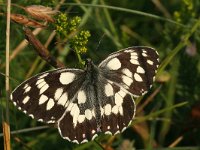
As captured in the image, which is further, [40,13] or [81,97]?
[81,97]

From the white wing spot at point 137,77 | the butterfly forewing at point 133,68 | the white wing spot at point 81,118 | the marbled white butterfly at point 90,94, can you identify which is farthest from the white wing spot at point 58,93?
the white wing spot at point 137,77

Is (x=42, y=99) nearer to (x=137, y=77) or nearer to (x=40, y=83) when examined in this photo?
(x=40, y=83)

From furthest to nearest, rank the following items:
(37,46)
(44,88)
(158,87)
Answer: (158,87), (44,88), (37,46)

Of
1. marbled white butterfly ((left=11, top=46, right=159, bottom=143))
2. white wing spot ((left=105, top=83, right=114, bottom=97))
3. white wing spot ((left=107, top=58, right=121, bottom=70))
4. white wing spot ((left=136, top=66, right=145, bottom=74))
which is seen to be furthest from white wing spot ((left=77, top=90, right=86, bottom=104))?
white wing spot ((left=136, top=66, right=145, bottom=74))

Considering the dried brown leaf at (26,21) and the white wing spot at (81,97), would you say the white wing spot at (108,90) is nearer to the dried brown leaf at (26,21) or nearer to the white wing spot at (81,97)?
the white wing spot at (81,97)

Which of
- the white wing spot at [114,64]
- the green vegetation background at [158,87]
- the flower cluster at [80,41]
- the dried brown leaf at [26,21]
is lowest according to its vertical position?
the green vegetation background at [158,87]

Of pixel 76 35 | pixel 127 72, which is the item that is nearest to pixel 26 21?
pixel 76 35

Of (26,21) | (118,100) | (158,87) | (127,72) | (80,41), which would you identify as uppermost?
(26,21)

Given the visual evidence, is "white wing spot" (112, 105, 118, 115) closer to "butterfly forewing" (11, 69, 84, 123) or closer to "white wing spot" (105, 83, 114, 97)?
"white wing spot" (105, 83, 114, 97)
